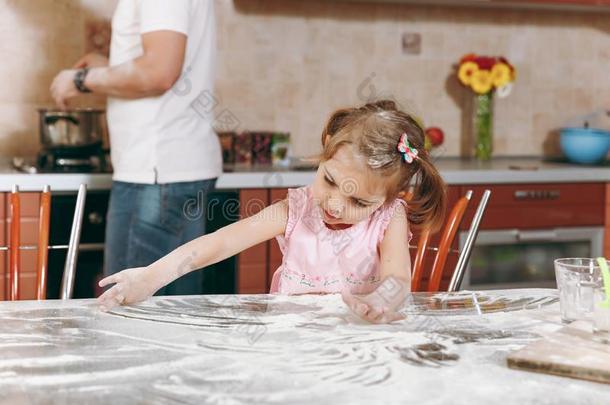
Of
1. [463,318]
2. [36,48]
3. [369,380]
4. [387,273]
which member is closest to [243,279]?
[36,48]

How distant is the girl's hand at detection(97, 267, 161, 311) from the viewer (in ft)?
4.52

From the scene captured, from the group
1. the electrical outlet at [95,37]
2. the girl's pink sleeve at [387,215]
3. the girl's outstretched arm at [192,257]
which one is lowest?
the girl's outstretched arm at [192,257]

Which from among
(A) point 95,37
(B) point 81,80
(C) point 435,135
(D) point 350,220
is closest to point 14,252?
(D) point 350,220

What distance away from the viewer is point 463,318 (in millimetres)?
1355

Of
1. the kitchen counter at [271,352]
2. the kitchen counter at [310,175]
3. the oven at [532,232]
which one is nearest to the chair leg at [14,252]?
the kitchen counter at [271,352]

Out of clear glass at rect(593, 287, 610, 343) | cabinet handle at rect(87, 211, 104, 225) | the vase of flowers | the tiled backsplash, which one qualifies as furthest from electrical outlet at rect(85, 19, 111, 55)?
clear glass at rect(593, 287, 610, 343)

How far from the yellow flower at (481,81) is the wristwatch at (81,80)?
1718mm

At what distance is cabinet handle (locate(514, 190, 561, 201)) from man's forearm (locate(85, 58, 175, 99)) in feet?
4.79

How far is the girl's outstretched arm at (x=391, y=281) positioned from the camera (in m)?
1.30

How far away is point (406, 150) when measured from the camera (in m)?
1.61

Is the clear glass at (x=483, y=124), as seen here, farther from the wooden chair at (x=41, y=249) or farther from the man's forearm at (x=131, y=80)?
the wooden chair at (x=41, y=249)

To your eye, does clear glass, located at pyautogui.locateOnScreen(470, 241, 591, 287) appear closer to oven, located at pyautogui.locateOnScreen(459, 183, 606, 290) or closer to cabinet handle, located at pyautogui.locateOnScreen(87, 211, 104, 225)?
oven, located at pyautogui.locateOnScreen(459, 183, 606, 290)

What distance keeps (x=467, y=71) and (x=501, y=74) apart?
0.13 metres

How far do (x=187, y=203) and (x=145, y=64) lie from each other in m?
0.38
